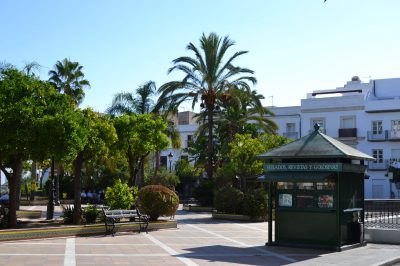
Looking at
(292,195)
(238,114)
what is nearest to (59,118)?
(292,195)

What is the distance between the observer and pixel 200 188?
119ft

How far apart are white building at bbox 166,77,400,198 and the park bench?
26544 millimetres

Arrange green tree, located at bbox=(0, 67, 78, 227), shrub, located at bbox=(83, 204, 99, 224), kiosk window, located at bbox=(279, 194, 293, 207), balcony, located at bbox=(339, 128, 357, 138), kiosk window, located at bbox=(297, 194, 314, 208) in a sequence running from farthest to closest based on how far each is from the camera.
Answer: balcony, located at bbox=(339, 128, 357, 138) → shrub, located at bbox=(83, 204, 99, 224) → green tree, located at bbox=(0, 67, 78, 227) → kiosk window, located at bbox=(279, 194, 293, 207) → kiosk window, located at bbox=(297, 194, 314, 208)

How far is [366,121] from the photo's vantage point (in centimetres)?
4997

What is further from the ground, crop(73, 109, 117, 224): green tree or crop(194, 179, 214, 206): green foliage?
crop(73, 109, 117, 224): green tree

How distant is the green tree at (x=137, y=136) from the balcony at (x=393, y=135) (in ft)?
96.5

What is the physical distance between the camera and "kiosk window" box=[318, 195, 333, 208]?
14656 mm

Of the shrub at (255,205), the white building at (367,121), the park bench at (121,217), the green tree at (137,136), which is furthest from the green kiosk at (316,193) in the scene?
the white building at (367,121)

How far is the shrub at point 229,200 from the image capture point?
91.2 feet

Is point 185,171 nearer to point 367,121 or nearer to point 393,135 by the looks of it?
point 367,121

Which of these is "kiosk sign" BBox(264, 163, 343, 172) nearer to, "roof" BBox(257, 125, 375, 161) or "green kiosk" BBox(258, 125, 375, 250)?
"green kiosk" BBox(258, 125, 375, 250)

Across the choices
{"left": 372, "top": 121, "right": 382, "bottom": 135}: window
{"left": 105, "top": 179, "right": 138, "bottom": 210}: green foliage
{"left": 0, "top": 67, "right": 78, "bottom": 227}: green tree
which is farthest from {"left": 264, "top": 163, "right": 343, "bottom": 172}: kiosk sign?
{"left": 372, "top": 121, "right": 382, "bottom": 135}: window

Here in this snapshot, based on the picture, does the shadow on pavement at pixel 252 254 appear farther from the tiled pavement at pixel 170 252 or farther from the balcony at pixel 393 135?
the balcony at pixel 393 135

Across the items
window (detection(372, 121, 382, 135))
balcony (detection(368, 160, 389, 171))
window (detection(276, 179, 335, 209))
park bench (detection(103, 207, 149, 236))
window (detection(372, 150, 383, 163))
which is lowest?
park bench (detection(103, 207, 149, 236))
